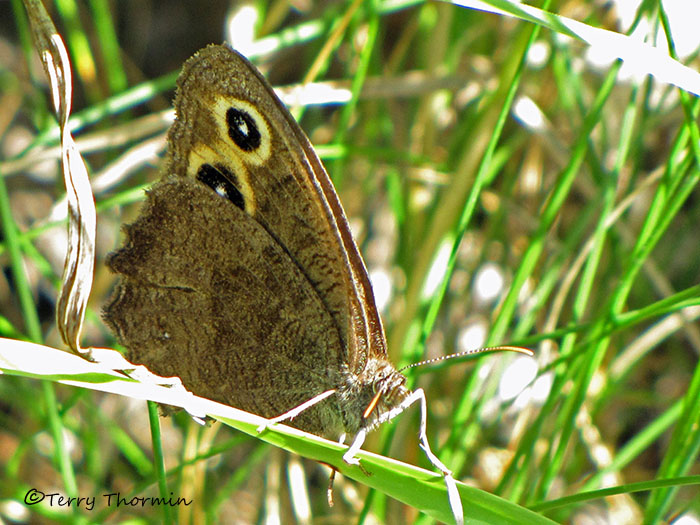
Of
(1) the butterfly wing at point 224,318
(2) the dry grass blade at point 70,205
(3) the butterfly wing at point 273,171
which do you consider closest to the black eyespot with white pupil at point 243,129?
(3) the butterfly wing at point 273,171

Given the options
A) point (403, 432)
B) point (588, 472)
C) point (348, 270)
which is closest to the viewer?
point (348, 270)

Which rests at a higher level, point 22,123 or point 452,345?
point 22,123

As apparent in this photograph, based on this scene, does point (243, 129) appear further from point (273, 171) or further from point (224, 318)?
point (224, 318)

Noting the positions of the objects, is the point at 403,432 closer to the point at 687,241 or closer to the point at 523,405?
the point at 523,405

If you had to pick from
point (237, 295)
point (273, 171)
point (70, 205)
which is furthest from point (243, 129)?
point (70, 205)

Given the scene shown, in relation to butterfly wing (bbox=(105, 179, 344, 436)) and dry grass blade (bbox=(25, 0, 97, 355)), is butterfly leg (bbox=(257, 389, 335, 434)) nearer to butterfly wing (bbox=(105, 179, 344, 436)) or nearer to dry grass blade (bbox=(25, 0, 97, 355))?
butterfly wing (bbox=(105, 179, 344, 436))

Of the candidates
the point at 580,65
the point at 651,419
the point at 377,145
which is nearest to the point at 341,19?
the point at 377,145
